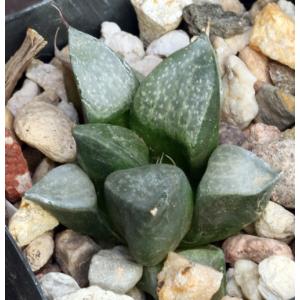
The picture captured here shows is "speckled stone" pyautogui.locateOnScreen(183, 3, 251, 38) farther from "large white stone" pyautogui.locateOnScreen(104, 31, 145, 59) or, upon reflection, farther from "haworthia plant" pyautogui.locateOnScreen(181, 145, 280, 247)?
"haworthia plant" pyautogui.locateOnScreen(181, 145, 280, 247)

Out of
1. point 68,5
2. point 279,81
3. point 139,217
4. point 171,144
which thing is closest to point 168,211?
point 139,217

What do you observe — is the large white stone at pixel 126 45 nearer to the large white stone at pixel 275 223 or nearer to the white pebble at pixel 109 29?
the white pebble at pixel 109 29

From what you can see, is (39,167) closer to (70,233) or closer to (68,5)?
(70,233)

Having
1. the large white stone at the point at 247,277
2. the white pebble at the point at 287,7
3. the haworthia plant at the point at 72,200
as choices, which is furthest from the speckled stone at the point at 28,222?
the white pebble at the point at 287,7

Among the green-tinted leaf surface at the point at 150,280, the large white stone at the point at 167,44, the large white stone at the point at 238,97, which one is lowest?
the green-tinted leaf surface at the point at 150,280

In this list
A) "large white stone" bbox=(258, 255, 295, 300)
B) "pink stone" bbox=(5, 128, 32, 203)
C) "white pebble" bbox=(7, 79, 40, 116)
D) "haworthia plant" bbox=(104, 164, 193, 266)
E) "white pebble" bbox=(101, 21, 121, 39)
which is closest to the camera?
"haworthia plant" bbox=(104, 164, 193, 266)

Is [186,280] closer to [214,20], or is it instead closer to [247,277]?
[247,277]

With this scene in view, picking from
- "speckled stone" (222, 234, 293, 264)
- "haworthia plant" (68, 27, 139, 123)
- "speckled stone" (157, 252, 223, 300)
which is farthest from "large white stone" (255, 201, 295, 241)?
"haworthia plant" (68, 27, 139, 123)
